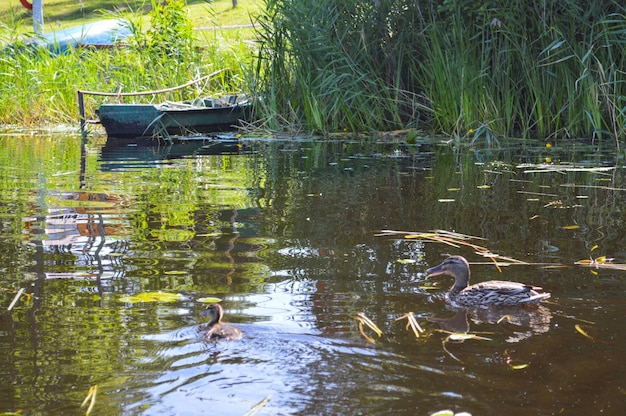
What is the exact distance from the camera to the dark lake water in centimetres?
359

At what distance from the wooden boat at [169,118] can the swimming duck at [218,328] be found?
37.1 feet

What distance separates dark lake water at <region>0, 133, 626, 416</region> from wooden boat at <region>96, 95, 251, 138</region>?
17.5ft

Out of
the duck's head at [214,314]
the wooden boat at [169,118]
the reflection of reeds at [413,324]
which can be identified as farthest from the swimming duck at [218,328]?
the wooden boat at [169,118]

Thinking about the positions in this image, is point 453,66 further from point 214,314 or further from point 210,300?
point 214,314

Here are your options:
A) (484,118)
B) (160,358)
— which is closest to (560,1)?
(484,118)

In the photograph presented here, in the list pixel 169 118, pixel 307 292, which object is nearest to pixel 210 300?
pixel 307 292

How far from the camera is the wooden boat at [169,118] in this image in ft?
50.8

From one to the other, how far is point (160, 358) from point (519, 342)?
5.38 feet

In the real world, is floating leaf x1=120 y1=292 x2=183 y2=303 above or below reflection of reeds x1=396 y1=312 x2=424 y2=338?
above

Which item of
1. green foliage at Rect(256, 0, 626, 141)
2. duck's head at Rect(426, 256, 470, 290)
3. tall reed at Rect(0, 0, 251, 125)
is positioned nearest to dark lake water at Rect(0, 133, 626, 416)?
duck's head at Rect(426, 256, 470, 290)

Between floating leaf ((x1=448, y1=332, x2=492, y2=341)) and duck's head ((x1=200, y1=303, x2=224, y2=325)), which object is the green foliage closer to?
floating leaf ((x1=448, y1=332, x2=492, y2=341))

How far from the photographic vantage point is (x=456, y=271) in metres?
5.14

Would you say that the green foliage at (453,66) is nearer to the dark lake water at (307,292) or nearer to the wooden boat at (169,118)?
the wooden boat at (169,118)

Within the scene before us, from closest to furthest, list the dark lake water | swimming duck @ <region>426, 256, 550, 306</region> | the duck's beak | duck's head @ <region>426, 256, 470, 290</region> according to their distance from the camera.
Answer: the dark lake water → swimming duck @ <region>426, 256, 550, 306</region> → duck's head @ <region>426, 256, 470, 290</region> → the duck's beak
